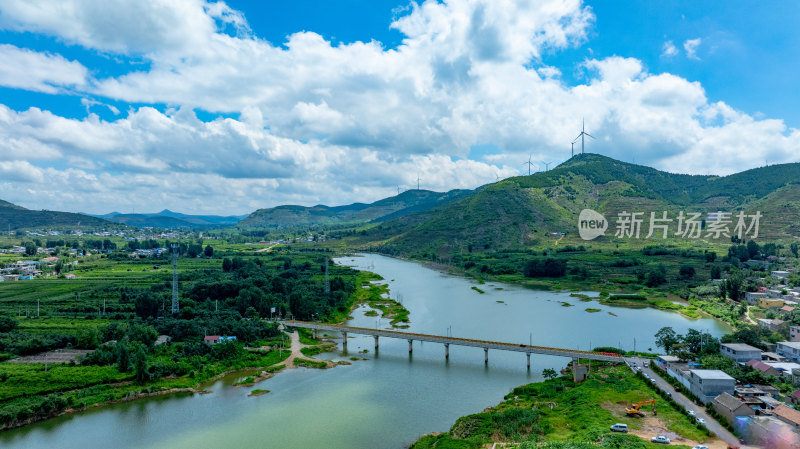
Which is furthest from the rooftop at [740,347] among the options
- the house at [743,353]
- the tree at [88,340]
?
the tree at [88,340]

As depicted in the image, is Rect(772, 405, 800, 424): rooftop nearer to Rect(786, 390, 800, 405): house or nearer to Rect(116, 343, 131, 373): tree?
Rect(786, 390, 800, 405): house

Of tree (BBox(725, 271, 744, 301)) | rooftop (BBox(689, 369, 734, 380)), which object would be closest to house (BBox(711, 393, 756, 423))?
rooftop (BBox(689, 369, 734, 380))

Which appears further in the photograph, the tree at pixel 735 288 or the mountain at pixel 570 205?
the mountain at pixel 570 205

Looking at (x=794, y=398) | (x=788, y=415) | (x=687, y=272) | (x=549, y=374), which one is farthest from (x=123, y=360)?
(x=687, y=272)

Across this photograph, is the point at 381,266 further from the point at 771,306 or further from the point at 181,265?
the point at 771,306

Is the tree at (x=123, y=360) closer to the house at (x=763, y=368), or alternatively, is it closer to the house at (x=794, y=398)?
the house at (x=794, y=398)
